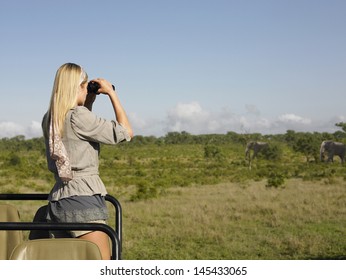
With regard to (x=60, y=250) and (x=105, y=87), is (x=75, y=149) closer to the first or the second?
(x=105, y=87)

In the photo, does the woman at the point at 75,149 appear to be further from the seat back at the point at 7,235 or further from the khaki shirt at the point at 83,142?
the seat back at the point at 7,235

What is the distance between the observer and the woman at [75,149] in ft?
6.52

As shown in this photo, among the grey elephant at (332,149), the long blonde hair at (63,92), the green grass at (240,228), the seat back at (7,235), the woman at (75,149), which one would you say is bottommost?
the grey elephant at (332,149)

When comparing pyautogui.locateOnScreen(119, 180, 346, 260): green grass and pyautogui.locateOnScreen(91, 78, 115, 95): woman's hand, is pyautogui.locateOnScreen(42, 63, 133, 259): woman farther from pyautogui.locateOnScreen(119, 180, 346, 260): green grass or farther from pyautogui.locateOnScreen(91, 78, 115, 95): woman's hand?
pyautogui.locateOnScreen(119, 180, 346, 260): green grass

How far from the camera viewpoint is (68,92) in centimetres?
199

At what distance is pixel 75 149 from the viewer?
6.63 feet

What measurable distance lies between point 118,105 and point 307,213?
835cm

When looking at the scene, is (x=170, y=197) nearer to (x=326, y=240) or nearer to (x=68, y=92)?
(x=326, y=240)

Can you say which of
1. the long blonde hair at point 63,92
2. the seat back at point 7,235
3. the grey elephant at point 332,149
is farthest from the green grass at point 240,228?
the grey elephant at point 332,149

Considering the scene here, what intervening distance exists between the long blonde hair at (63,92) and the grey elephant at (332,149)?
3171cm

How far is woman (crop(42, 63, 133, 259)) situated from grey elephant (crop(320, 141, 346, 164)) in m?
31.7

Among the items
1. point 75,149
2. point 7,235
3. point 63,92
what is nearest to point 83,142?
point 75,149
